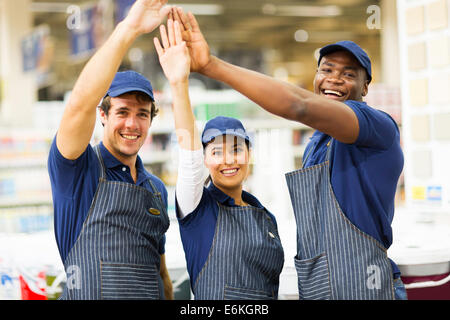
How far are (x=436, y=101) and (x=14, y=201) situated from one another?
4.50 m

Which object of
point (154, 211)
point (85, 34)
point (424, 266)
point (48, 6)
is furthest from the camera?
point (48, 6)

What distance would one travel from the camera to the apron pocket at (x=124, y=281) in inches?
60.2

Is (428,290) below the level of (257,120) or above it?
below

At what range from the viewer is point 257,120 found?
19.2 feet

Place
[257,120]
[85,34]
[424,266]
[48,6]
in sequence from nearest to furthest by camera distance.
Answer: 1. [424,266]
2. [257,120]
3. [85,34]
4. [48,6]

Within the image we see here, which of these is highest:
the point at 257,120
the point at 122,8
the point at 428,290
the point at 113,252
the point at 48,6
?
the point at 48,6

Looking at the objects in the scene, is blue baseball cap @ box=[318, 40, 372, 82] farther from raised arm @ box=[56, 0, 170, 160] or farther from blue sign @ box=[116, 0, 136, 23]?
blue sign @ box=[116, 0, 136, 23]

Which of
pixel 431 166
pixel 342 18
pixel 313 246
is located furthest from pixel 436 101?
pixel 342 18

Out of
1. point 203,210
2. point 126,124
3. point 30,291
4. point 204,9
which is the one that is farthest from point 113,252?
point 204,9

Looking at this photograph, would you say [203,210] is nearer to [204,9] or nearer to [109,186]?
[109,186]

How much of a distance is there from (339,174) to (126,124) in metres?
0.70

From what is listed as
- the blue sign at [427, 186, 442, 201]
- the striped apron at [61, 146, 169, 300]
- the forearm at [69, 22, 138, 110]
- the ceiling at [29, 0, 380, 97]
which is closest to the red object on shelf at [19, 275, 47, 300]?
the striped apron at [61, 146, 169, 300]

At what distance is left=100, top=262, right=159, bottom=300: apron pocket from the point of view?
60.2 inches

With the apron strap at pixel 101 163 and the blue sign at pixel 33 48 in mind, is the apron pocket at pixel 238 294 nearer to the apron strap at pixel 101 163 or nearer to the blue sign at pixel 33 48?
the apron strap at pixel 101 163
